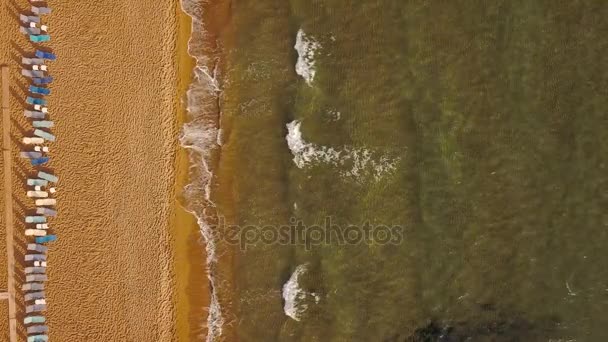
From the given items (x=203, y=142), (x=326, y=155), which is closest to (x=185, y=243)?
(x=203, y=142)

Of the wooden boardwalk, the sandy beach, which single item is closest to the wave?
the sandy beach

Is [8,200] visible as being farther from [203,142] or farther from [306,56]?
[306,56]

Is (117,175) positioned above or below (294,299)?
above

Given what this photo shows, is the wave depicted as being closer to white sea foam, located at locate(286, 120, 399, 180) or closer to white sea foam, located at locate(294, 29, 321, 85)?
white sea foam, located at locate(286, 120, 399, 180)

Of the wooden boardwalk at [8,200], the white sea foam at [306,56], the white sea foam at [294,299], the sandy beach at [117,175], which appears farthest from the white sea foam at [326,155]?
the wooden boardwalk at [8,200]

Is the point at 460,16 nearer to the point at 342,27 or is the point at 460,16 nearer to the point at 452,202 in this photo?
the point at 342,27

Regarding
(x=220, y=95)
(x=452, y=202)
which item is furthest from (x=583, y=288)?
(x=220, y=95)
